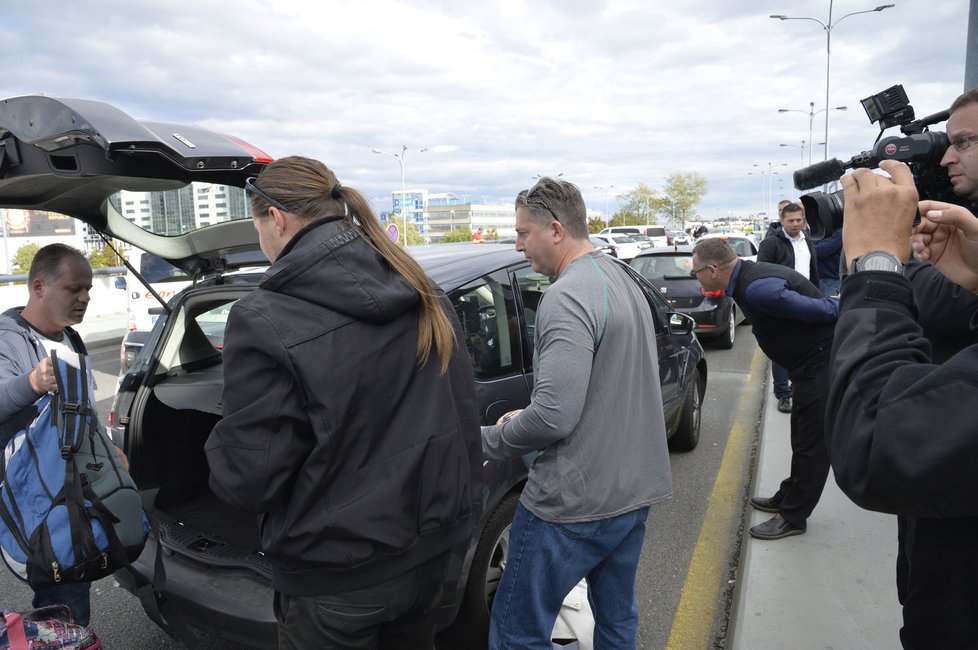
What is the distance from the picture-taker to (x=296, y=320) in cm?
142

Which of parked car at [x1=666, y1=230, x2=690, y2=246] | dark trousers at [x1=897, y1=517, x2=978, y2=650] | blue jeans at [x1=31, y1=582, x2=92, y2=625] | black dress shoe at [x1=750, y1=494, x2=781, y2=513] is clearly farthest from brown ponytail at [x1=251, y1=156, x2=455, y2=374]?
parked car at [x1=666, y1=230, x2=690, y2=246]

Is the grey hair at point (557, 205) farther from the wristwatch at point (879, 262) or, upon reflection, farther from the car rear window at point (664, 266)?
the car rear window at point (664, 266)

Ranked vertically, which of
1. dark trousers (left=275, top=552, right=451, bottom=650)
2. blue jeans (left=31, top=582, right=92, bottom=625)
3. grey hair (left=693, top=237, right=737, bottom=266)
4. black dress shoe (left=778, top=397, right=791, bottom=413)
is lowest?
black dress shoe (left=778, top=397, right=791, bottom=413)

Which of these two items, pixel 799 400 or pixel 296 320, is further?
pixel 799 400

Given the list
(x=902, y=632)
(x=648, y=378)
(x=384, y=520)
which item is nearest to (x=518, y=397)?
(x=648, y=378)

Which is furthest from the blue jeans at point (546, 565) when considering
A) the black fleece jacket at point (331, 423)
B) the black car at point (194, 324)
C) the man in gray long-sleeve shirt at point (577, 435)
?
the black fleece jacket at point (331, 423)

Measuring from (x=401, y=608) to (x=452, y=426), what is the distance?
46 cm

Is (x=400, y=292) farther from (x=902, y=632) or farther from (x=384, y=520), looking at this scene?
(x=902, y=632)

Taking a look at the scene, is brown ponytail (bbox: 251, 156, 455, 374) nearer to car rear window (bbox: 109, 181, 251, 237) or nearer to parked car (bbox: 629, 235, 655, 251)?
car rear window (bbox: 109, 181, 251, 237)

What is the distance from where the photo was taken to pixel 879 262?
1184 mm

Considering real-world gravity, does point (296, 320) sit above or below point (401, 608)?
above

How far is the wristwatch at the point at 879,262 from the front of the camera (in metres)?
1.17

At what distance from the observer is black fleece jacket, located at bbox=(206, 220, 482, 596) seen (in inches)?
55.5

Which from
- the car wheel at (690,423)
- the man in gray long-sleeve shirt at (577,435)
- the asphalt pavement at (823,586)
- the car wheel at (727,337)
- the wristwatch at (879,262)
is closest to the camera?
the wristwatch at (879,262)
